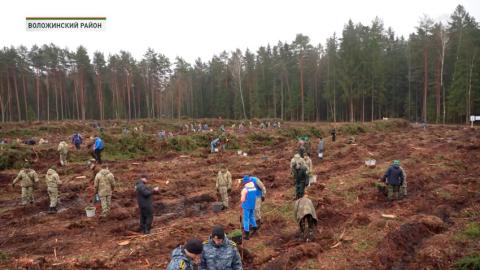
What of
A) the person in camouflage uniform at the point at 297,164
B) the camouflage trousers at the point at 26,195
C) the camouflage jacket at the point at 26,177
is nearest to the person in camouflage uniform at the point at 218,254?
the person in camouflage uniform at the point at 297,164

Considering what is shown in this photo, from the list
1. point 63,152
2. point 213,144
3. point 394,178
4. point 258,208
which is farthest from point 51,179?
point 213,144

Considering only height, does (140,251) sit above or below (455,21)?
below

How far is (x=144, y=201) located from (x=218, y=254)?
17.1 feet

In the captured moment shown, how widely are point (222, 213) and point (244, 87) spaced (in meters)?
60.5

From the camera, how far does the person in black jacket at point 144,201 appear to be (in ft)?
30.1

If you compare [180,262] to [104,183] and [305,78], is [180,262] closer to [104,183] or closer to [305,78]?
[104,183]

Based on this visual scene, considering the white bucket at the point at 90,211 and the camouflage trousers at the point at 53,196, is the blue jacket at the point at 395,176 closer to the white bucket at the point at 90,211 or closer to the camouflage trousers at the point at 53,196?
the white bucket at the point at 90,211

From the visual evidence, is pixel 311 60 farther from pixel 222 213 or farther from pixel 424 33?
pixel 222 213

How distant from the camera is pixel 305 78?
6234cm

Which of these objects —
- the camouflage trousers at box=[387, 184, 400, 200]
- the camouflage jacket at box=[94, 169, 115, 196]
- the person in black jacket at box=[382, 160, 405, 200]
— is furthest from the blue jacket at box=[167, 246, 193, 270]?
the camouflage trousers at box=[387, 184, 400, 200]

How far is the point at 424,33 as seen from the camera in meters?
51.3

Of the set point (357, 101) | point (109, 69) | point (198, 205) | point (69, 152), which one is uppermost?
point (109, 69)

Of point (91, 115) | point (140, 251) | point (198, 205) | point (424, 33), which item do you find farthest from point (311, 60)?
point (140, 251)

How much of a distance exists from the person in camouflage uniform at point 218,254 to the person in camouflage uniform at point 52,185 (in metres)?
9.53
